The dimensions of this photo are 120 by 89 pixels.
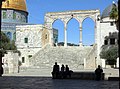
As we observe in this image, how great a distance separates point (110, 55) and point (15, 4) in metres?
29.0

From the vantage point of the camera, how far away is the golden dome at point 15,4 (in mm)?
60594

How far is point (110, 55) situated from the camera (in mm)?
38688

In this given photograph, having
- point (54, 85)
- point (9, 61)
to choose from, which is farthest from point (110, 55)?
point (54, 85)

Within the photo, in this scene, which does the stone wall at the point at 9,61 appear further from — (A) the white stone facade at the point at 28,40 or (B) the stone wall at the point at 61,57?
(A) the white stone facade at the point at 28,40

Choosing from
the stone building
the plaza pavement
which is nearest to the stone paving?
the plaza pavement

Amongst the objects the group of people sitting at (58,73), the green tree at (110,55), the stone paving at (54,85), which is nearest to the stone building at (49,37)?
the green tree at (110,55)

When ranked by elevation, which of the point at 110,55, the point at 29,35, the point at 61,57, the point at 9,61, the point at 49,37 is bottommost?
the point at 9,61

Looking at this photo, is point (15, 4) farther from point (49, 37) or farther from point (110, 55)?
point (110, 55)

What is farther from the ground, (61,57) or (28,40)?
(28,40)

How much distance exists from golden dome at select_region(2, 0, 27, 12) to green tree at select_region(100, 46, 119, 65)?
25.9m

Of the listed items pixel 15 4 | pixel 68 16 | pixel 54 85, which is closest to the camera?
pixel 54 85

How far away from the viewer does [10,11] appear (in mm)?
60000

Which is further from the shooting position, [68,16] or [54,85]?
[68,16]

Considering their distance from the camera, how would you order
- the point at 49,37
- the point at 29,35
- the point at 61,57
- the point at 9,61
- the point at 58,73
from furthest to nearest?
the point at 49,37
the point at 29,35
the point at 61,57
the point at 9,61
the point at 58,73
